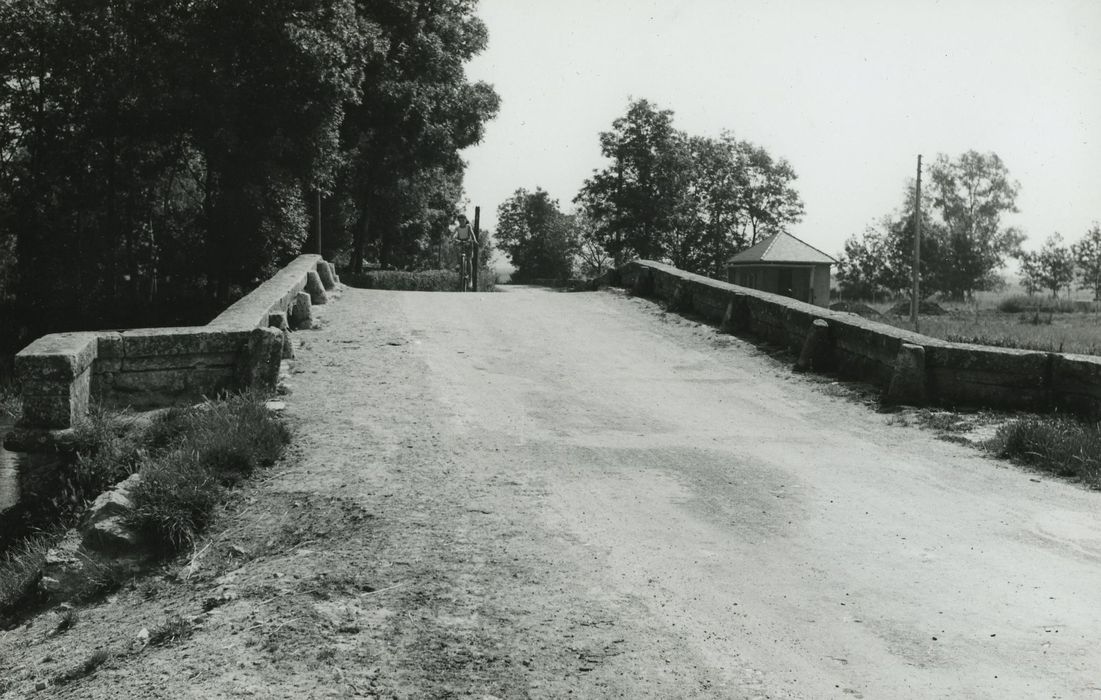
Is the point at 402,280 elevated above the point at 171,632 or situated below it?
above

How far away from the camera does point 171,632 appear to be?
13.6ft

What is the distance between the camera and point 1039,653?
3.68m

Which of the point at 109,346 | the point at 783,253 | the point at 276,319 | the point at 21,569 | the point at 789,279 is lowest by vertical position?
the point at 21,569

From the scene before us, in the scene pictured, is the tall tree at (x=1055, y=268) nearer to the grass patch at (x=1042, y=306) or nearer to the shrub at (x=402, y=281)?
the grass patch at (x=1042, y=306)

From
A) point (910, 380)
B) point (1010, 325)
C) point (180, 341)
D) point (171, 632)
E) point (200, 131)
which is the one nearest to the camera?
point (171, 632)

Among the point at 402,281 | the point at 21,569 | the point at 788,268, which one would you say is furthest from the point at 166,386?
the point at 788,268

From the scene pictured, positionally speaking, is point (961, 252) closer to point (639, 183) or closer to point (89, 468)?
point (639, 183)

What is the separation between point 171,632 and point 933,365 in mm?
6889

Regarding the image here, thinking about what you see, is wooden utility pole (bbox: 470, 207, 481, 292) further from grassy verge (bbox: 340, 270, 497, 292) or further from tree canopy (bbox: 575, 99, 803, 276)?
tree canopy (bbox: 575, 99, 803, 276)

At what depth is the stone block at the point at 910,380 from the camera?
8.38m

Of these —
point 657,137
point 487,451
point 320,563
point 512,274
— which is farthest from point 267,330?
point 512,274

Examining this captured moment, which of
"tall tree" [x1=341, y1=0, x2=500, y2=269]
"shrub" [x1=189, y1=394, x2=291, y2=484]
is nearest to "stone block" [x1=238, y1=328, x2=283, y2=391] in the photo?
"shrub" [x1=189, y1=394, x2=291, y2=484]

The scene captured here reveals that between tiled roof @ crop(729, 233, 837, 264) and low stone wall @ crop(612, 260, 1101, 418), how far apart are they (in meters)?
38.1

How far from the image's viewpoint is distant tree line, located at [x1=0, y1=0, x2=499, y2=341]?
22125 mm
